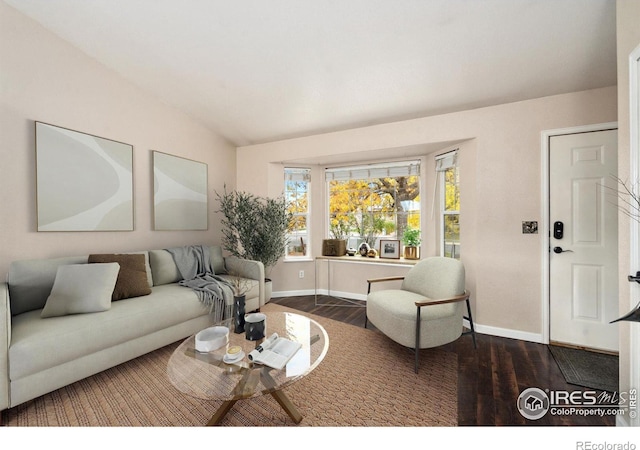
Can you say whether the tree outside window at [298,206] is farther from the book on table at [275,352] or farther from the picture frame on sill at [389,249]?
the book on table at [275,352]

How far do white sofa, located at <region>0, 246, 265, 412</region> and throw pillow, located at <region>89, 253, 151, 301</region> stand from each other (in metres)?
0.07

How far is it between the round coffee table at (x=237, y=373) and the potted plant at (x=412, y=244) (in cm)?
221

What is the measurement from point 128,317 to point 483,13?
11.3 ft

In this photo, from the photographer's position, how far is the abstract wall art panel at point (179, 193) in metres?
3.42

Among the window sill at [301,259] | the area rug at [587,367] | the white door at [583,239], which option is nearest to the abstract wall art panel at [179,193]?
the window sill at [301,259]

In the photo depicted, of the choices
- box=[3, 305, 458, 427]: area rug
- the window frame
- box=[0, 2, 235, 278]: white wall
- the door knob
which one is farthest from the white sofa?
the door knob

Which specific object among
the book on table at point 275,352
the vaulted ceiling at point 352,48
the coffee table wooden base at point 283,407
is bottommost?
the coffee table wooden base at point 283,407

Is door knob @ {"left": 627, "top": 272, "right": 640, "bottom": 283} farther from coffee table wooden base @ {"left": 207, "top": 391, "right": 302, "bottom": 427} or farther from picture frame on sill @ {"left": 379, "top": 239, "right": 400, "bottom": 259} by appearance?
picture frame on sill @ {"left": 379, "top": 239, "right": 400, "bottom": 259}

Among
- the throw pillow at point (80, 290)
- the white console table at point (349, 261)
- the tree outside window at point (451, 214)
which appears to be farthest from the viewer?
the white console table at point (349, 261)

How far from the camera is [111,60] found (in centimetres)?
282

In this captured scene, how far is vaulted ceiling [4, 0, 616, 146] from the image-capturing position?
6.37 feet
